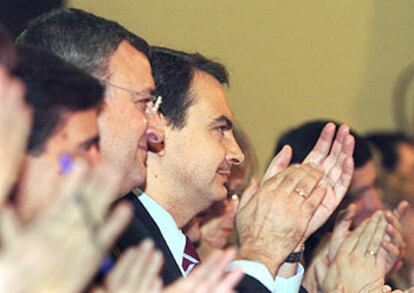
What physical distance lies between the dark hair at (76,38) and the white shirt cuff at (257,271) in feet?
1.42

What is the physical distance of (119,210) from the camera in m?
1.37

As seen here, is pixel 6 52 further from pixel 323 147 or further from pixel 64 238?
pixel 323 147

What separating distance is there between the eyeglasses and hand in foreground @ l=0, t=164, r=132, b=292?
0.75m

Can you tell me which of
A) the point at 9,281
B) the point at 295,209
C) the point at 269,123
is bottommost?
the point at 269,123

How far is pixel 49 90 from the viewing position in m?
1.64

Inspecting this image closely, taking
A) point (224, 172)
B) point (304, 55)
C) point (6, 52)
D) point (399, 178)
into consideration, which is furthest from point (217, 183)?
point (304, 55)

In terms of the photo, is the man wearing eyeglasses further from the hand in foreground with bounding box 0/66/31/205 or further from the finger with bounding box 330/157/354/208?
the hand in foreground with bounding box 0/66/31/205

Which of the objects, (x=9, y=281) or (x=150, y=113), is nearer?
(x=9, y=281)

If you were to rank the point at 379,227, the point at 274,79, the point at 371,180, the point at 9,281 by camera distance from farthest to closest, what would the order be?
the point at 274,79, the point at 371,180, the point at 379,227, the point at 9,281

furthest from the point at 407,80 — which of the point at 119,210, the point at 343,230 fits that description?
the point at 119,210

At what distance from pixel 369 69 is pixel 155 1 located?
84 cm

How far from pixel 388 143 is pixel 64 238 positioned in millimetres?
2565

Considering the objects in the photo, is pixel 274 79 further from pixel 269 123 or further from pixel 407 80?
pixel 407 80

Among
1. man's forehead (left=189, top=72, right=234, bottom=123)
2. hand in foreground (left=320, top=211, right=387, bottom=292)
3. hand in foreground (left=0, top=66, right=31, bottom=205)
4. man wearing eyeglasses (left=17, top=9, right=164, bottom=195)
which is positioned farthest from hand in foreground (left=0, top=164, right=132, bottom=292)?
hand in foreground (left=320, top=211, right=387, bottom=292)
